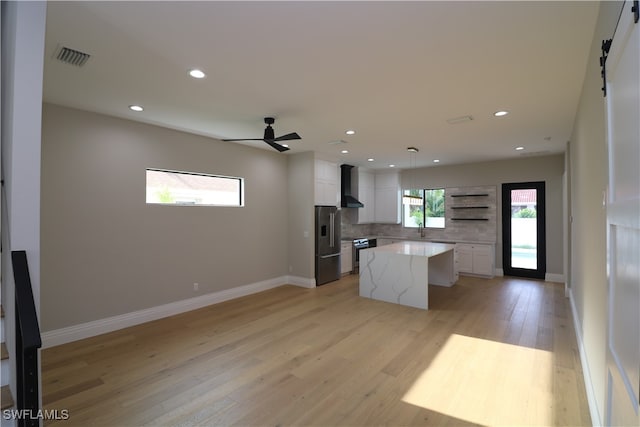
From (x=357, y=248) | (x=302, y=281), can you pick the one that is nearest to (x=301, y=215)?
(x=302, y=281)

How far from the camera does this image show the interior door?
1044 mm

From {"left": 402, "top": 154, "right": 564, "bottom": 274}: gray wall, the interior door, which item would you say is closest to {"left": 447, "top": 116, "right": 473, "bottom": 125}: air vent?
the interior door

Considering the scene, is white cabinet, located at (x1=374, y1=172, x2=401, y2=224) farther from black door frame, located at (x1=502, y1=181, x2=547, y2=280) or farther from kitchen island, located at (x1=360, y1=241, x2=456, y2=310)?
kitchen island, located at (x1=360, y1=241, x2=456, y2=310)

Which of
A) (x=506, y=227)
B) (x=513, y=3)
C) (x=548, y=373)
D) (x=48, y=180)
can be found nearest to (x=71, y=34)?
(x=48, y=180)

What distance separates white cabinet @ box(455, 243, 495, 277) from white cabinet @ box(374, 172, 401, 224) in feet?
6.17

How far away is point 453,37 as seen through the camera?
2.17m

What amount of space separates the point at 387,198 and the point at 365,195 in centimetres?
70

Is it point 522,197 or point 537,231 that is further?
point 522,197

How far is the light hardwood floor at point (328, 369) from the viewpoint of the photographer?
7.61 feet

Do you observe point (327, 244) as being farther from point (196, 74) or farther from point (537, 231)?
point (537, 231)

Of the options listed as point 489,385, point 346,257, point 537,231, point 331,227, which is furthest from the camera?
point 346,257

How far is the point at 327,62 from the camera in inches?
100

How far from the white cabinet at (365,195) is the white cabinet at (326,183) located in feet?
3.86

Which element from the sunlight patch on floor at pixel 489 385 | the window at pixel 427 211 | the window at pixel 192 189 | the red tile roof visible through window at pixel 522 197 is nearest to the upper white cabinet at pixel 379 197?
the window at pixel 427 211
